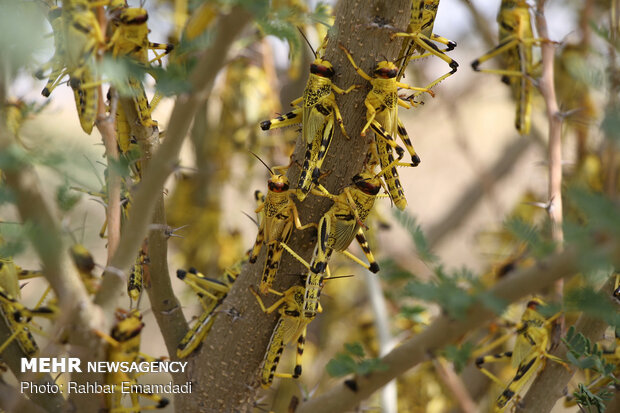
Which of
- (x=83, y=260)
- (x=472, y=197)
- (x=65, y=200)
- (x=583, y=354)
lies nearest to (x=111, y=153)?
(x=65, y=200)

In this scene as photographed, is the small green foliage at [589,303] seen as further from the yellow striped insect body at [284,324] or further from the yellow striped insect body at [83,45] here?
the yellow striped insect body at [83,45]

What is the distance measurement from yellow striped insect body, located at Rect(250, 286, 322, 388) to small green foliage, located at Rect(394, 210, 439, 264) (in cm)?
38

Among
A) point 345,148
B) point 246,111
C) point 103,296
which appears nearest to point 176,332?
point 103,296

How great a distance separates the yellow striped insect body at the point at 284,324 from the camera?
52.2 inches

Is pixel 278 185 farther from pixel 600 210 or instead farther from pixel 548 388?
pixel 548 388

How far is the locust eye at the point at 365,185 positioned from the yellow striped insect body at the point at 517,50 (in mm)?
971

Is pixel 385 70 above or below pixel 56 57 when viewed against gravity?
below

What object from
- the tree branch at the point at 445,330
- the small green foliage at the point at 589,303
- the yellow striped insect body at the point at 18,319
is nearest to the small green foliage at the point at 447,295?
the tree branch at the point at 445,330

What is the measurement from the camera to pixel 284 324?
1.37 m

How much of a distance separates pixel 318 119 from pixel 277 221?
250mm

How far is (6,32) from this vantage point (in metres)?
0.71

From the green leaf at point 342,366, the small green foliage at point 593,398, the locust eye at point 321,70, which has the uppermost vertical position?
the locust eye at point 321,70

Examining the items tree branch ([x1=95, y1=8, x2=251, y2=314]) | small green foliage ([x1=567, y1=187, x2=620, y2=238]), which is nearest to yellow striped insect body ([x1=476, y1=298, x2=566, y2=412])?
small green foliage ([x1=567, y1=187, x2=620, y2=238])

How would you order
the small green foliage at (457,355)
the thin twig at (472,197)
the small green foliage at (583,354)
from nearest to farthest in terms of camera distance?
the small green foliage at (457,355)
the small green foliage at (583,354)
the thin twig at (472,197)
